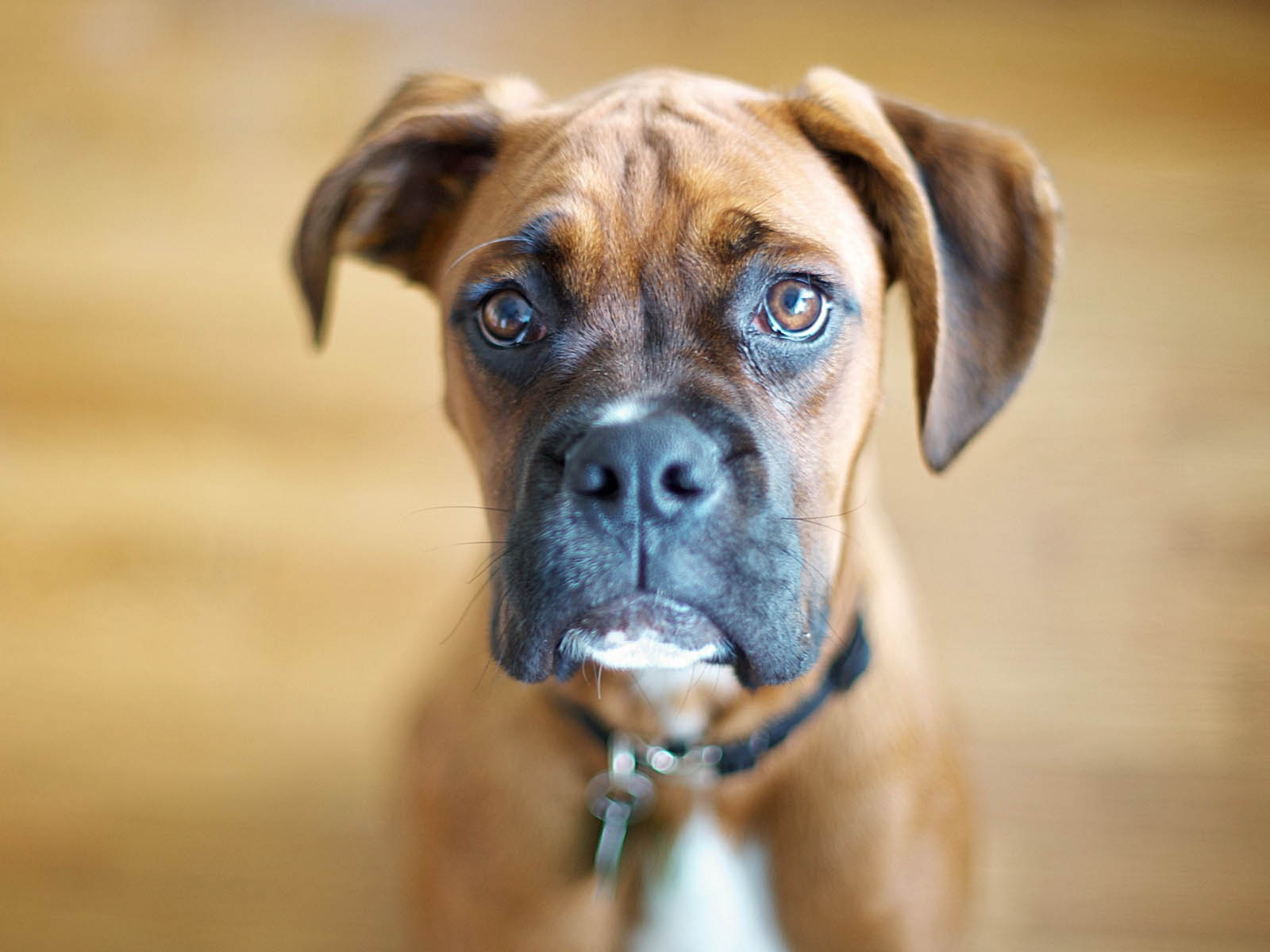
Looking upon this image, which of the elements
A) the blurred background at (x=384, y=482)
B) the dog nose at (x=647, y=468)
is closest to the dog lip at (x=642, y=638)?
the dog nose at (x=647, y=468)

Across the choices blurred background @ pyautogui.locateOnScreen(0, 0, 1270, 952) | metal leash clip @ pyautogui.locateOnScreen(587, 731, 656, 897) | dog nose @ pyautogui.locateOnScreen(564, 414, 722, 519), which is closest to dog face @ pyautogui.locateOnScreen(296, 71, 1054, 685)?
dog nose @ pyautogui.locateOnScreen(564, 414, 722, 519)

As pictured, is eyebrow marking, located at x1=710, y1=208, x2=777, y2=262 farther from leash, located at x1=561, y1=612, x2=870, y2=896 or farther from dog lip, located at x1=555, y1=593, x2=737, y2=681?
leash, located at x1=561, y1=612, x2=870, y2=896

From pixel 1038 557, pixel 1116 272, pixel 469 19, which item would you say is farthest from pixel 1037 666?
pixel 469 19

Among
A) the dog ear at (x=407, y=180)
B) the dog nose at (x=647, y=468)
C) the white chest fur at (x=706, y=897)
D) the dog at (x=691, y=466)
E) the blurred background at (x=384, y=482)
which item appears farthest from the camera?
the blurred background at (x=384, y=482)

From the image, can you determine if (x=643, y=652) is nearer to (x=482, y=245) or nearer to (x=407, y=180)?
(x=482, y=245)

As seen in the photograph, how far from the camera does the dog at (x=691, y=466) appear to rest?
1.38m

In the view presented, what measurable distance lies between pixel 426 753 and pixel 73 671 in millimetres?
1285

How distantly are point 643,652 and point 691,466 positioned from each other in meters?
0.26

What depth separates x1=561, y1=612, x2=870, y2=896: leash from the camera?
5.54 ft

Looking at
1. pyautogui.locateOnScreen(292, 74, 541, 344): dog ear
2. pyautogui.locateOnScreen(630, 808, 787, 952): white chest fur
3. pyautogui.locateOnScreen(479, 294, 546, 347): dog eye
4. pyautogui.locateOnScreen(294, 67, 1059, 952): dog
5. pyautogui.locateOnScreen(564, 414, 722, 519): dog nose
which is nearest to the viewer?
pyautogui.locateOnScreen(564, 414, 722, 519): dog nose

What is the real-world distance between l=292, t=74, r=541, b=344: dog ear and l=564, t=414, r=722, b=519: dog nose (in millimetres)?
589

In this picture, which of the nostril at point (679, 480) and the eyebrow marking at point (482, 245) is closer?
the nostril at point (679, 480)

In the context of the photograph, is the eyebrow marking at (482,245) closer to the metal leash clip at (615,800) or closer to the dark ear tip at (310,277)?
the dark ear tip at (310,277)

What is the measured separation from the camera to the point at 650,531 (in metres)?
1.31
